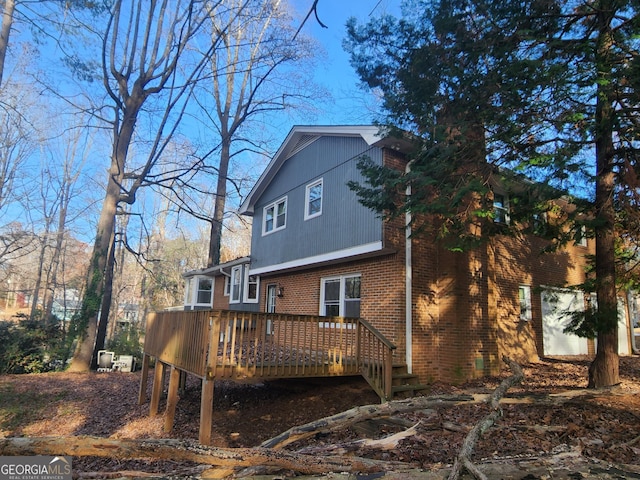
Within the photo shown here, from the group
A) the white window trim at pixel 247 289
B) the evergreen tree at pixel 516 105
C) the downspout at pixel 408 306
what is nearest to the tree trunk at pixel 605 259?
the evergreen tree at pixel 516 105

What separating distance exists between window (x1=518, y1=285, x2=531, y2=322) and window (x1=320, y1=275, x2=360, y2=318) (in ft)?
17.1

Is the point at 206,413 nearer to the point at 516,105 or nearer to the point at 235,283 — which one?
the point at 516,105

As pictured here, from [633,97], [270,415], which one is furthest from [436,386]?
[633,97]

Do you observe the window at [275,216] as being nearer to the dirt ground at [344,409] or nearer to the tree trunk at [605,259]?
the dirt ground at [344,409]

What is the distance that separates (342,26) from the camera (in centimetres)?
760

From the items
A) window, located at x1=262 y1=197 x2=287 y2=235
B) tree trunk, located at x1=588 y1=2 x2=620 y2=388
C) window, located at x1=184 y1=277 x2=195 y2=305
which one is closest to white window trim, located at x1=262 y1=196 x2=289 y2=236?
window, located at x1=262 y1=197 x2=287 y2=235

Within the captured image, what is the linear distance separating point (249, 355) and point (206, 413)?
48.5 inches

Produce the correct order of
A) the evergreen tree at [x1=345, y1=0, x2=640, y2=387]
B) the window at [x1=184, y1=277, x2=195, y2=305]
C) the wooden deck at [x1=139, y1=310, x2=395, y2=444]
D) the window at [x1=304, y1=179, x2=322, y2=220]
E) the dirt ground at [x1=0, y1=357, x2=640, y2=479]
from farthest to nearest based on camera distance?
1. the window at [x1=184, y1=277, x2=195, y2=305]
2. the window at [x1=304, y1=179, x2=322, y2=220]
3. the wooden deck at [x1=139, y1=310, x2=395, y2=444]
4. the evergreen tree at [x1=345, y1=0, x2=640, y2=387]
5. the dirt ground at [x1=0, y1=357, x2=640, y2=479]

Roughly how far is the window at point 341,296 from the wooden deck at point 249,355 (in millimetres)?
1562

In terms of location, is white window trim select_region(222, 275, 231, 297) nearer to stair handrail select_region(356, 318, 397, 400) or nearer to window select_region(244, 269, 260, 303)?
window select_region(244, 269, 260, 303)

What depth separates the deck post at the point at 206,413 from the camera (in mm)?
6523

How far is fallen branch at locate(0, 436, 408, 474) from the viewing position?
2365mm

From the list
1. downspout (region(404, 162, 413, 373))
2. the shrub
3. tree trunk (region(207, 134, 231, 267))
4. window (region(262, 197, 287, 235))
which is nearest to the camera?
downspout (region(404, 162, 413, 373))

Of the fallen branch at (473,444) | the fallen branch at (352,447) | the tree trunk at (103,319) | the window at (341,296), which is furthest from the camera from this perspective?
the tree trunk at (103,319)
